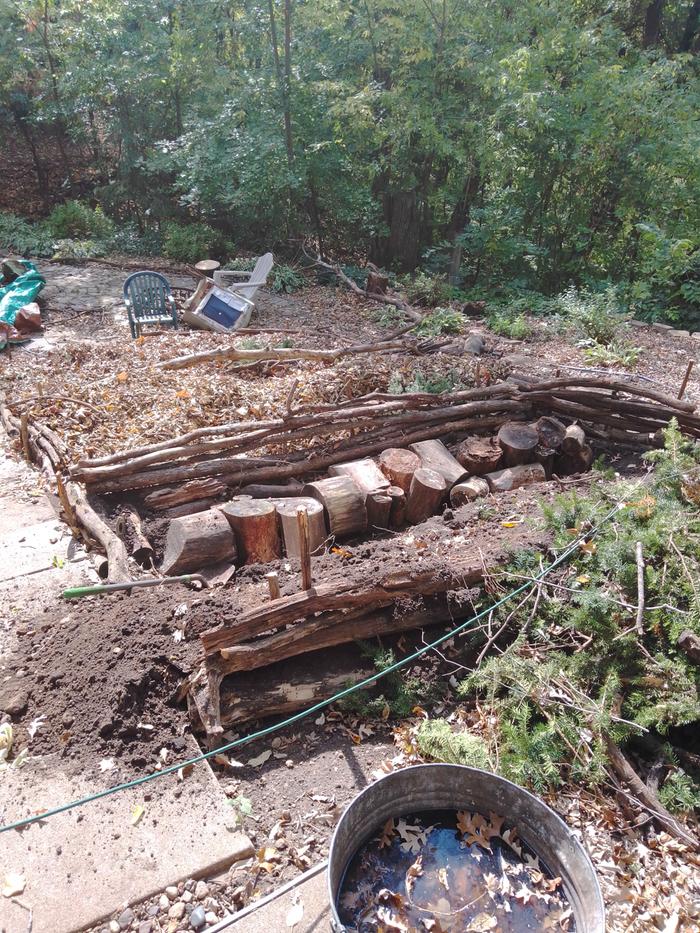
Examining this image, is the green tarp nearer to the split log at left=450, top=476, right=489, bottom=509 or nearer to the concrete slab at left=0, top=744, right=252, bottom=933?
the split log at left=450, top=476, right=489, bottom=509

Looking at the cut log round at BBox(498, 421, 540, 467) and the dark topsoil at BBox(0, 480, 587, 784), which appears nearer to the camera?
the dark topsoil at BBox(0, 480, 587, 784)

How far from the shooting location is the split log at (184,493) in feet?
14.9

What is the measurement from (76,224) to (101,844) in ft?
46.8

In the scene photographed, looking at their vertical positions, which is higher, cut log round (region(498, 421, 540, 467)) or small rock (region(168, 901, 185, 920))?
small rock (region(168, 901, 185, 920))

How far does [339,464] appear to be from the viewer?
5.05m

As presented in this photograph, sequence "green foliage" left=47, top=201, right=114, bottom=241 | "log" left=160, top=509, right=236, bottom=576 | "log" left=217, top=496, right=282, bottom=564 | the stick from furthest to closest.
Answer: "green foliage" left=47, top=201, right=114, bottom=241, "log" left=217, top=496, right=282, bottom=564, "log" left=160, top=509, right=236, bottom=576, the stick

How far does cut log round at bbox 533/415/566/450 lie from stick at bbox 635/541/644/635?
2.10 metres

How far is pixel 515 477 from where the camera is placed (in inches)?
206

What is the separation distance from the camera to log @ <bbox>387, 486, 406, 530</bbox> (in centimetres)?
477

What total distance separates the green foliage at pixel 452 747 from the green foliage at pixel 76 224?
13707 millimetres

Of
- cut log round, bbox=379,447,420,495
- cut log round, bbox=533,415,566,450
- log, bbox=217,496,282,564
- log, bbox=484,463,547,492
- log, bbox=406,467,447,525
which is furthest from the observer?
cut log round, bbox=533,415,566,450

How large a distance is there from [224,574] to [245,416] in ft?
6.55

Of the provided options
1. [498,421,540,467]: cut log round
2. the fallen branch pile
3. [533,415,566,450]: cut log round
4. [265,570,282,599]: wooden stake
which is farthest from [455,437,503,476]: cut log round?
[265,570,282,599]: wooden stake

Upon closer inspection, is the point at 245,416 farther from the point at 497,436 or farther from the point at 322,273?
the point at 322,273
